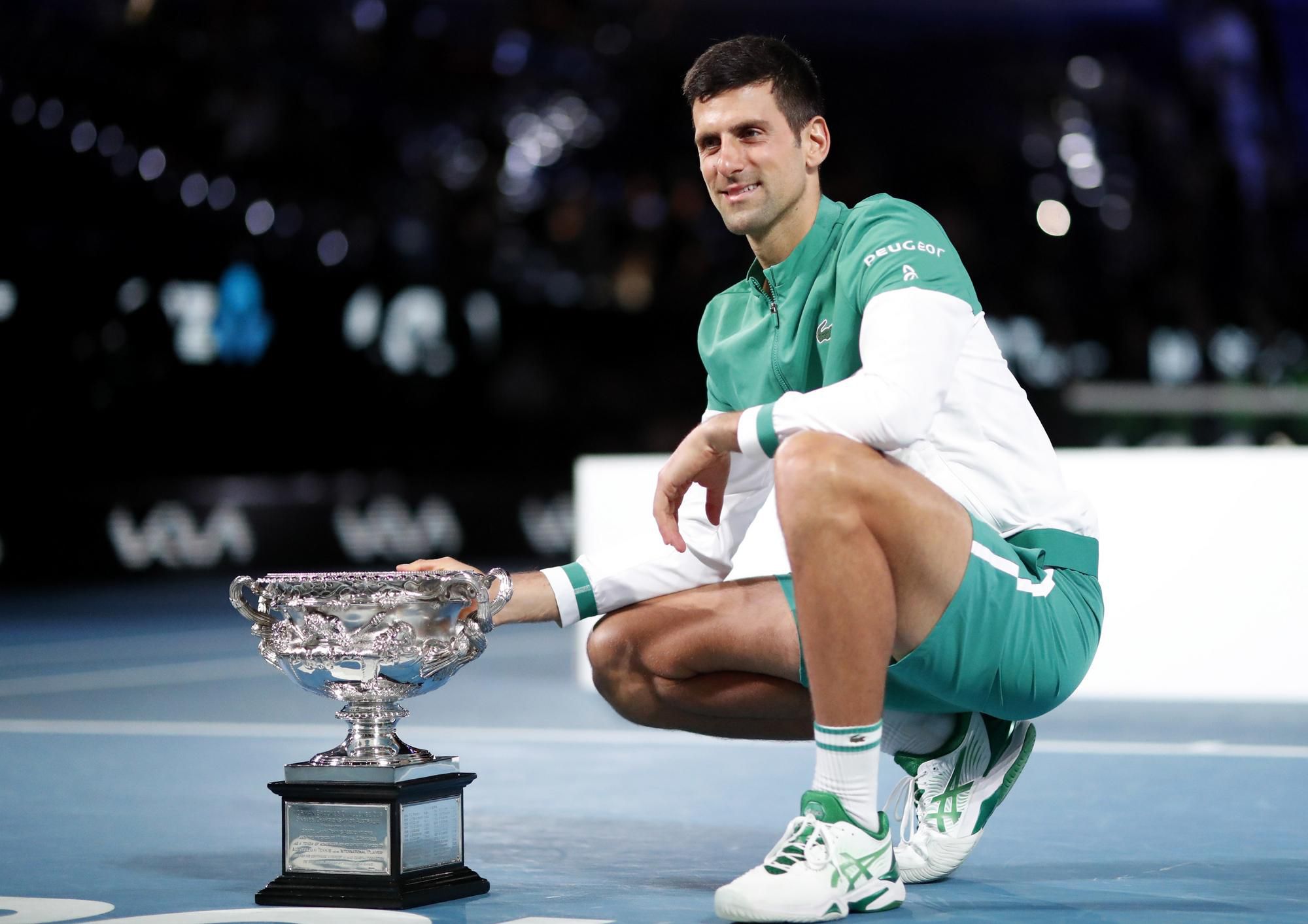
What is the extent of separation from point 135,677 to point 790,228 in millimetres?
4327

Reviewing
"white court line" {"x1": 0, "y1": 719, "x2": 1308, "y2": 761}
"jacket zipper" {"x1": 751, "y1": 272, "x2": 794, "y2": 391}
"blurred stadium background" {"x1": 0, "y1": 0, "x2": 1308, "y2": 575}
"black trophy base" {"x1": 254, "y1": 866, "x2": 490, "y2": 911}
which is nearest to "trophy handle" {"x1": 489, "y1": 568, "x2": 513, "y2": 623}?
"black trophy base" {"x1": 254, "y1": 866, "x2": 490, "y2": 911}

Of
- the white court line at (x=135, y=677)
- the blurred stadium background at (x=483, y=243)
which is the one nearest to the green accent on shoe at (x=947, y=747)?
the white court line at (x=135, y=677)

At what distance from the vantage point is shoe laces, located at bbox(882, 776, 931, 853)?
267 centimetres

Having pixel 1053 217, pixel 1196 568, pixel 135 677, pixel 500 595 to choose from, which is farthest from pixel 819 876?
pixel 1053 217

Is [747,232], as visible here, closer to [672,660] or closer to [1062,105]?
[672,660]

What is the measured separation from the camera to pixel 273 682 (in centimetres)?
619

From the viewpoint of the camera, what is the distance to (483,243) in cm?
1273

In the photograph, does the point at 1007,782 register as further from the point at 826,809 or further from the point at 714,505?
the point at 714,505

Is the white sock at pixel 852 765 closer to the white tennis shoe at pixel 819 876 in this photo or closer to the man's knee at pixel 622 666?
the white tennis shoe at pixel 819 876

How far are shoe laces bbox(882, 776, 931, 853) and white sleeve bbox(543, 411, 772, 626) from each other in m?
0.45

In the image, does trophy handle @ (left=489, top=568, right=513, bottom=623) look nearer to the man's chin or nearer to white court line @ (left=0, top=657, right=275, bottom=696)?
the man's chin

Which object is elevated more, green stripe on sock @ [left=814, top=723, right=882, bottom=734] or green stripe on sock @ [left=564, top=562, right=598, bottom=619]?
green stripe on sock @ [left=564, top=562, right=598, bottom=619]

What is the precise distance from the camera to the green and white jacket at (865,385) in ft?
7.99

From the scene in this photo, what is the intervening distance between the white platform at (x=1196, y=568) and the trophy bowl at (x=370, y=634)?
271 centimetres
